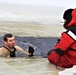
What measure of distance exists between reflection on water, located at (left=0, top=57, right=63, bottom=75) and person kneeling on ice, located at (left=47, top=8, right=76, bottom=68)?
0.19 m

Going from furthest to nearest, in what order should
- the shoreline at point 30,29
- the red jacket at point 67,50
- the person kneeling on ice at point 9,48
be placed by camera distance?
the shoreline at point 30,29 < the person kneeling on ice at point 9,48 < the red jacket at point 67,50

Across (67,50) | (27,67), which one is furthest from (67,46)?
(27,67)

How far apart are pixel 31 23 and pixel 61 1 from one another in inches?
251

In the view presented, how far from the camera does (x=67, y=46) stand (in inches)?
179

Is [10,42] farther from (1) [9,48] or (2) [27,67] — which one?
(2) [27,67]

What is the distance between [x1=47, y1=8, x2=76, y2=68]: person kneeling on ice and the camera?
4547mm

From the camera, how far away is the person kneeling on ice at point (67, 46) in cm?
455

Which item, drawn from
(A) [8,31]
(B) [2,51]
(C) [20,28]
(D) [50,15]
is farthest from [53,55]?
(D) [50,15]

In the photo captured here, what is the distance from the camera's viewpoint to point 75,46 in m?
4.59

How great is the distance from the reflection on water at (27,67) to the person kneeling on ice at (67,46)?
19 cm

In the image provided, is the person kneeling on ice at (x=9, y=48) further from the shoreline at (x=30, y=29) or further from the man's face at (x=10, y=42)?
the shoreline at (x=30, y=29)

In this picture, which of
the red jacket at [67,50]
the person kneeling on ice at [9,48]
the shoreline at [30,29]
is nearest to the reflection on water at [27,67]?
the red jacket at [67,50]

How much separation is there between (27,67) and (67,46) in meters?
0.78

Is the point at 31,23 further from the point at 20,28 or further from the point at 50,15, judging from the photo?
the point at 50,15
